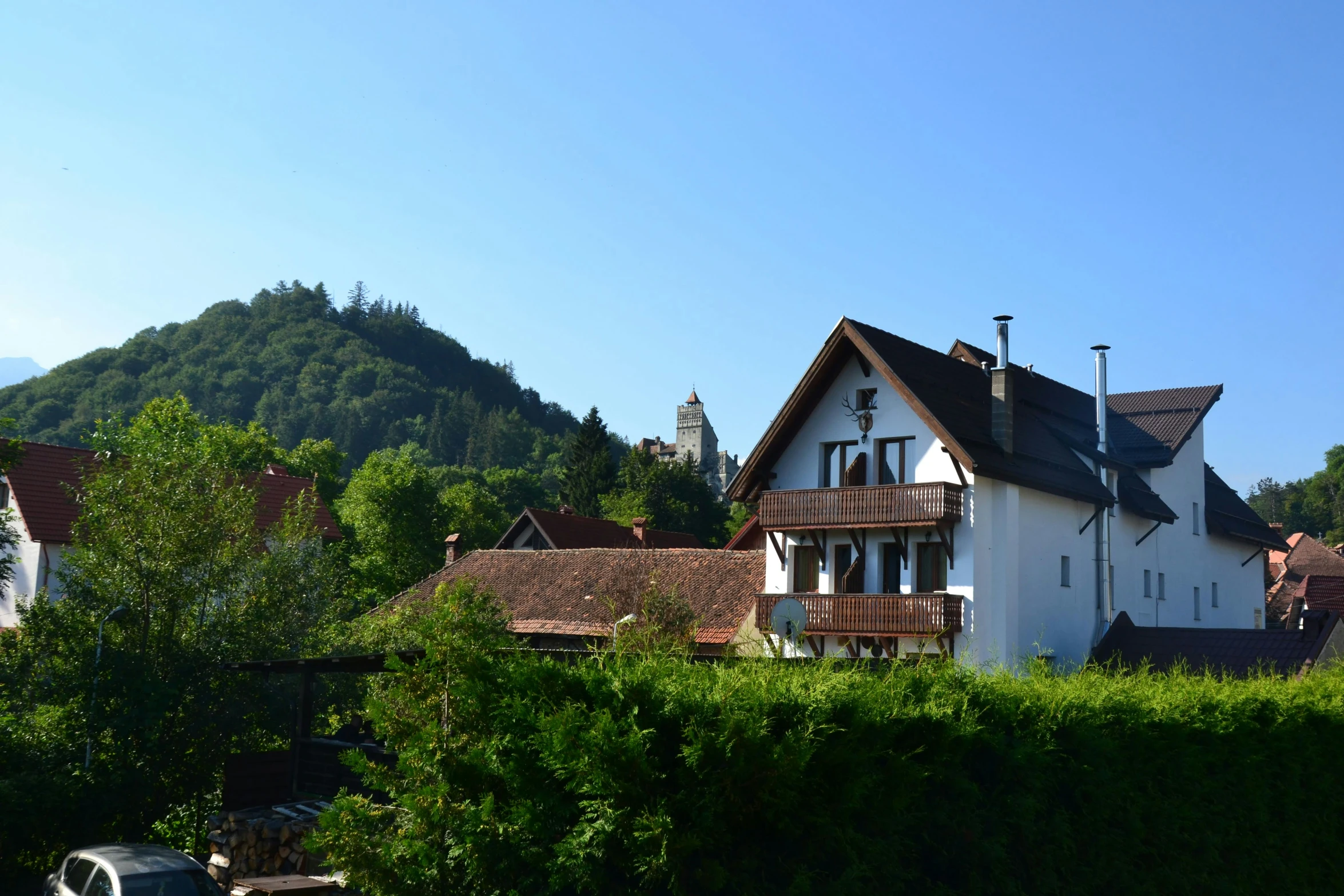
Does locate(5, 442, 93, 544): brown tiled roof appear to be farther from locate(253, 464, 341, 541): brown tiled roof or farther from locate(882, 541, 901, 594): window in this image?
locate(882, 541, 901, 594): window

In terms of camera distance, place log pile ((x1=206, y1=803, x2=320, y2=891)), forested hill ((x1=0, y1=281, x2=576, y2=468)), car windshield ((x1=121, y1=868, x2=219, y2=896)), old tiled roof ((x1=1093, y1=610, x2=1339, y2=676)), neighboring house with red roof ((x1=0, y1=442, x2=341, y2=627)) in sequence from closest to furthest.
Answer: car windshield ((x1=121, y1=868, x2=219, y2=896))
log pile ((x1=206, y1=803, x2=320, y2=891))
old tiled roof ((x1=1093, y1=610, x2=1339, y2=676))
neighboring house with red roof ((x1=0, y1=442, x2=341, y2=627))
forested hill ((x1=0, y1=281, x2=576, y2=468))

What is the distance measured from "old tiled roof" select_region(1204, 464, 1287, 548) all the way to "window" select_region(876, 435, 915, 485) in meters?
15.2

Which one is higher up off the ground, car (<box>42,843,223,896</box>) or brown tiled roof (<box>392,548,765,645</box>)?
brown tiled roof (<box>392,548,765,645</box>)

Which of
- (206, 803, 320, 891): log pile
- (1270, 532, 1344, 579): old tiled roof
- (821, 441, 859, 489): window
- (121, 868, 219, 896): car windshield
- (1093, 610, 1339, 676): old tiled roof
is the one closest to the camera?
(121, 868, 219, 896): car windshield

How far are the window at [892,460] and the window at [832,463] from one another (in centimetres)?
111

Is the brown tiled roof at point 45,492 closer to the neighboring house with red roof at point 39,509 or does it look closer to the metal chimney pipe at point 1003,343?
the neighboring house with red roof at point 39,509

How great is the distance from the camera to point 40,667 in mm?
20188

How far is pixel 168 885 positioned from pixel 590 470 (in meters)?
86.0

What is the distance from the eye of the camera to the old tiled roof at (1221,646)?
27.3 meters

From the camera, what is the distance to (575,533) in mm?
59938

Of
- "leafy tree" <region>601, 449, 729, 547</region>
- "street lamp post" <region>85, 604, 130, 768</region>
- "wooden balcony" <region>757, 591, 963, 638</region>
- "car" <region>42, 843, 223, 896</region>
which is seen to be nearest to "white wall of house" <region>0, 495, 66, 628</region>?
"street lamp post" <region>85, 604, 130, 768</region>

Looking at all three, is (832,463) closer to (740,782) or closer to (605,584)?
(605,584)

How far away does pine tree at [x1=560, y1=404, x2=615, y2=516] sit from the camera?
3890 inches

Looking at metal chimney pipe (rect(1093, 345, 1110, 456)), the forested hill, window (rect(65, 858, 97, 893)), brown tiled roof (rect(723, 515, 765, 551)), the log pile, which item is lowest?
the log pile
